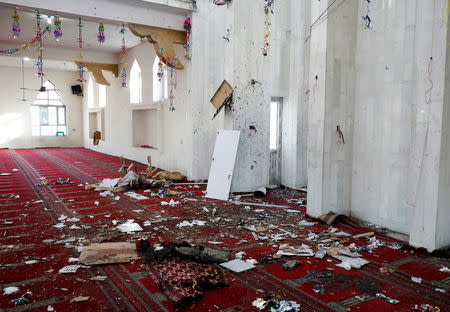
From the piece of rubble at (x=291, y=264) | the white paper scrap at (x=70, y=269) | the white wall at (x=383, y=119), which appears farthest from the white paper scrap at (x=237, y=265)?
the white wall at (x=383, y=119)

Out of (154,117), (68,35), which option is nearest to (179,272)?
(154,117)

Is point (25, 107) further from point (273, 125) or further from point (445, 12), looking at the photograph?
point (445, 12)

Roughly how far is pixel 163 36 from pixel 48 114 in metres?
12.8

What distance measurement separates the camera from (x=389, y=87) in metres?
4.52

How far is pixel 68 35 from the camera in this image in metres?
10.7

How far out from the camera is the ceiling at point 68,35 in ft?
29.2

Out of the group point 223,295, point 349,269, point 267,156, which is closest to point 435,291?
point 349,269

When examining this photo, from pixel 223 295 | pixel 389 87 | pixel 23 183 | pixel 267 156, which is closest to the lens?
pixel 223 295

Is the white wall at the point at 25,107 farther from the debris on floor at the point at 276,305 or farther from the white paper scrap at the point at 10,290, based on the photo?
the debris on floor at the point at 276,305

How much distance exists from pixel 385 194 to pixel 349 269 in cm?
167

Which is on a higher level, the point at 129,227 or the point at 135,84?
the point at 135,84

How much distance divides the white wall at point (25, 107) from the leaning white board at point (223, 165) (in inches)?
570

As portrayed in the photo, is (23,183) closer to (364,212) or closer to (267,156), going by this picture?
(267,156)

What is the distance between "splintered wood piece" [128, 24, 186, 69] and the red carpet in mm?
4005
